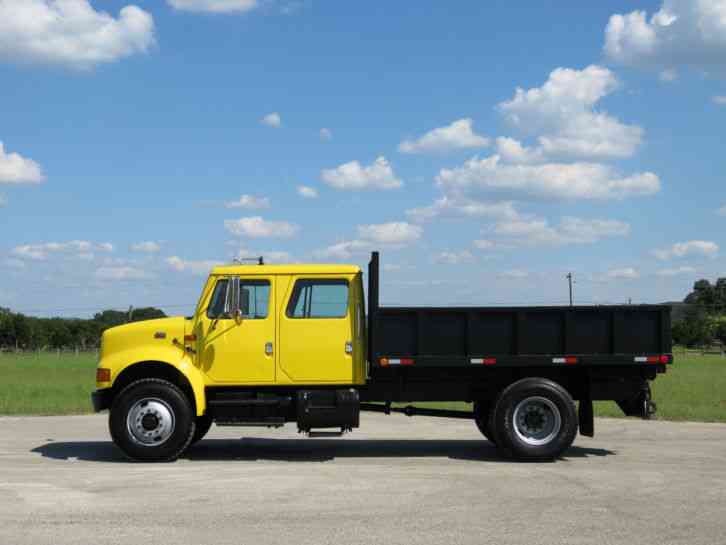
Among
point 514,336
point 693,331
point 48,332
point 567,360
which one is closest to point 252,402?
point 514,336

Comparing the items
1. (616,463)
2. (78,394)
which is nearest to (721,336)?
(78,394)

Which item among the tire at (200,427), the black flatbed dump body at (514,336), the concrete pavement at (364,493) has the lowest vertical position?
the concrete pavement at (364,493)

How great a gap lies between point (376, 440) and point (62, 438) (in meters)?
5.07

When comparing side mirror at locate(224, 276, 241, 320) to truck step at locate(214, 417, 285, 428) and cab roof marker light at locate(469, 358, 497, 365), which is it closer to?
truck step at locate(214, 417, 285, 428)

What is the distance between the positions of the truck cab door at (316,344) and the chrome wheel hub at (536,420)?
7.27 ft

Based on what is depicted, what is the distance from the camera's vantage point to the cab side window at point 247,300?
11.7 meters

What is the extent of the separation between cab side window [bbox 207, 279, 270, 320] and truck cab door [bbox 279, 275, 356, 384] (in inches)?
11.3

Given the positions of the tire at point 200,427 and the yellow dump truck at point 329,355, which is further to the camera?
the tire at point 200,427

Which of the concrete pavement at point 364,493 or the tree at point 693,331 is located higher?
the tree at point 693,331

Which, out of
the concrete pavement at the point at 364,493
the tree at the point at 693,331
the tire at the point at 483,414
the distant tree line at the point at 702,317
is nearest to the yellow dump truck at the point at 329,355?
the concrete pavement at the point at 364,493

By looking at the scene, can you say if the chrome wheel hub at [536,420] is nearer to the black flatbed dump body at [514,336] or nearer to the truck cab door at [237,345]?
the black flatbed dump body at [514,336]

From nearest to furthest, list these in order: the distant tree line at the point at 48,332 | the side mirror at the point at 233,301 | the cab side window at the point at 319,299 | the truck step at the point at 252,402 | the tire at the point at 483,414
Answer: the side mirror at the point at 233,301
the truck step at the point at 252,402
the cab side window at the point at 319,299
the tire at the point at 483,414
the distant tree line at the point at 48,332

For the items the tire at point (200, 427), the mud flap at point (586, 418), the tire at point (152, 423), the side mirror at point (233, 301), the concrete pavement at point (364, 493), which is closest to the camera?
the concrete pavement at point (364, 493)

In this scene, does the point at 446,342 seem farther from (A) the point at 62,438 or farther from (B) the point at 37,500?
(A) the point at 62,438
